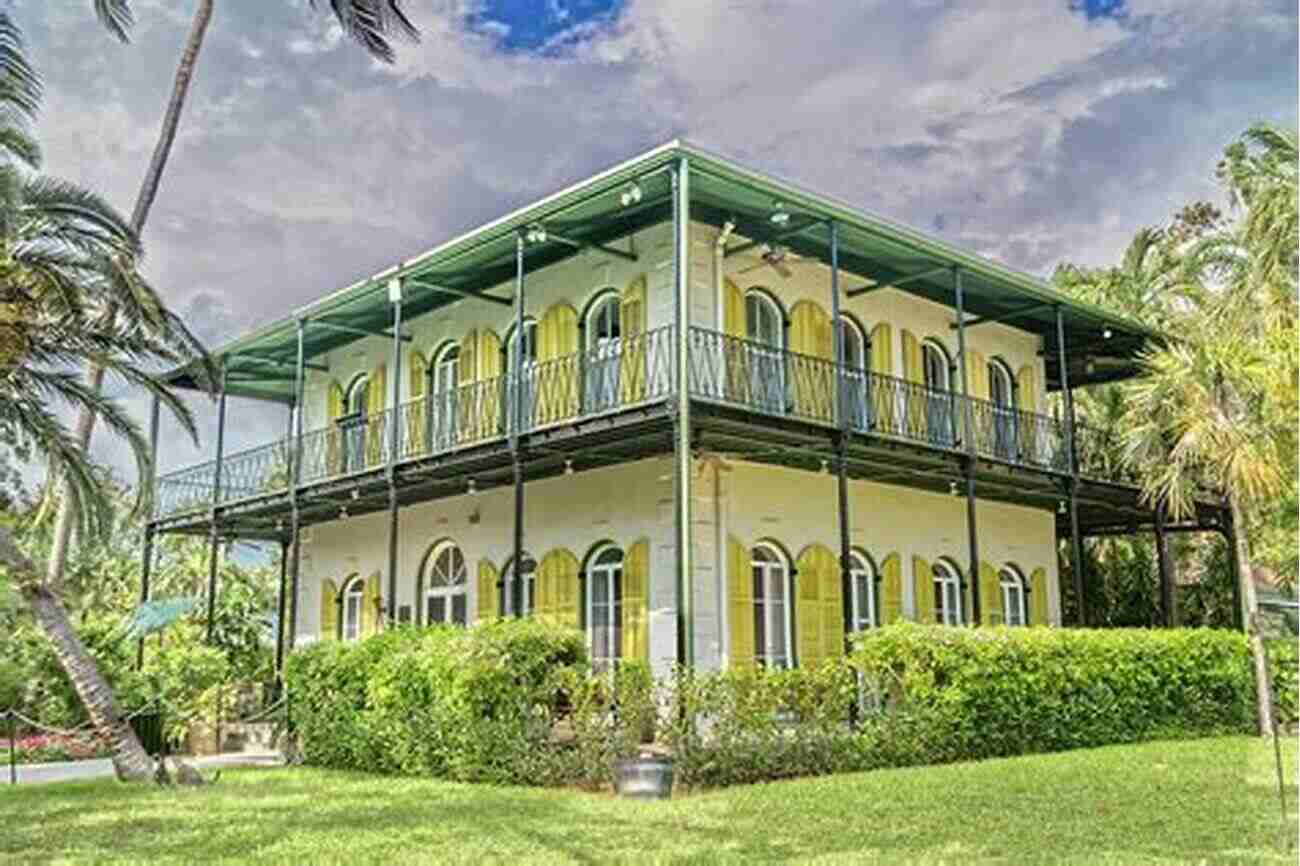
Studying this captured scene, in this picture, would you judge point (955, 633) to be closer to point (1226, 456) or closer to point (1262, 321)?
point (1226, 456)

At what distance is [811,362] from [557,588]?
4538mm

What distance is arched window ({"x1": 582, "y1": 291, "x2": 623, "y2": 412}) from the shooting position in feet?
49.4

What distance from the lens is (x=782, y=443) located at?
13938mm

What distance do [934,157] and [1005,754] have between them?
7141mm

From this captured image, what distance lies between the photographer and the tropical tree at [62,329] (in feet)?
40.0

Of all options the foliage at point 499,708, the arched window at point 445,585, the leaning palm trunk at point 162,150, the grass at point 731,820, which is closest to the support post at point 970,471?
the grass at point 731,820

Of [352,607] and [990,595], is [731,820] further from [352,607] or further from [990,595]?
[352,607]

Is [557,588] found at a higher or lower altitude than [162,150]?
lower

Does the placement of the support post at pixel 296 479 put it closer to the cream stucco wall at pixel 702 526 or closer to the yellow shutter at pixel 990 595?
the cream stucco wall at pixel 702 526

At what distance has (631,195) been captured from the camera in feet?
43.4

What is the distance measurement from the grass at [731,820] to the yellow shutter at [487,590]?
5163 mm

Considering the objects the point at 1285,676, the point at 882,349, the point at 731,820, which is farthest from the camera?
the point at 882,349

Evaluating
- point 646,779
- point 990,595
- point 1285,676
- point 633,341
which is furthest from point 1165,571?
point 646,779

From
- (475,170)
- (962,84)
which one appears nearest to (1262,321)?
(962,84)
